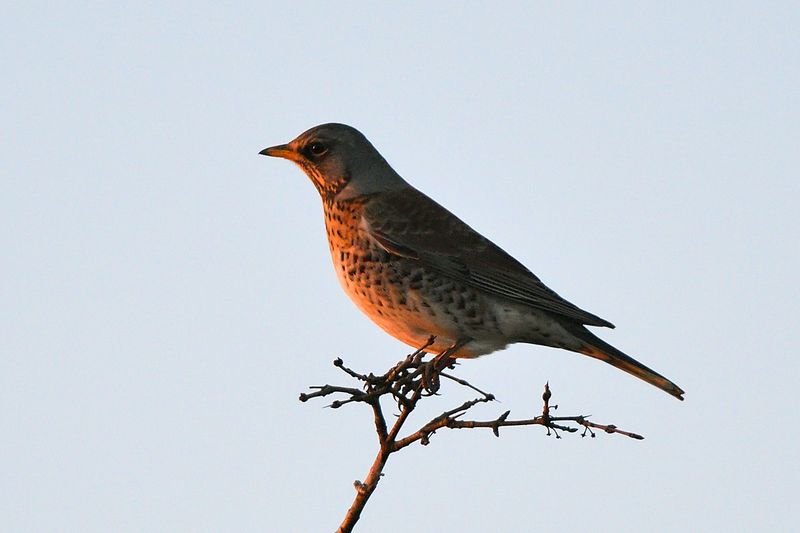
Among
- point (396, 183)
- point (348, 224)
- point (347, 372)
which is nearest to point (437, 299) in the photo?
point (348, 224)

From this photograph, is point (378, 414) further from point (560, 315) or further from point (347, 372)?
point (560, 315)

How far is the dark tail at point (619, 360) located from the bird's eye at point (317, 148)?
2.43m

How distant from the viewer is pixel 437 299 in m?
7.30

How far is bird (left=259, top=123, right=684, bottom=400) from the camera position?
7.25 meters

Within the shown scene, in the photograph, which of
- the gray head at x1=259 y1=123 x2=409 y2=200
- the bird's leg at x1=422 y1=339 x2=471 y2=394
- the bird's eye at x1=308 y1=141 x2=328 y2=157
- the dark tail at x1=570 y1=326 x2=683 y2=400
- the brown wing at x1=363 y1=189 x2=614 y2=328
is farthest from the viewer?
the bird's eye at x1=308 y1=141 x2=328 y2=157

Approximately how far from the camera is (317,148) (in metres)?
8.42

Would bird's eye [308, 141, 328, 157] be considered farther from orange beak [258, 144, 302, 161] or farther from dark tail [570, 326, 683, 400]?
dark tail [570, 326, 683, 400]

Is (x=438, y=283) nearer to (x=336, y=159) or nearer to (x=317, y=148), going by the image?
(x=336, y=159)

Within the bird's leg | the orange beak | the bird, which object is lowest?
the bird's leg

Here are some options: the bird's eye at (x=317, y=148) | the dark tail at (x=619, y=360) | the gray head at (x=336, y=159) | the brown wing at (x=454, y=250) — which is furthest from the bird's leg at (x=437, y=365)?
the bird's eye at (x=317, y=148)

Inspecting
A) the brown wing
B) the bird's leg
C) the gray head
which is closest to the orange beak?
the gray head

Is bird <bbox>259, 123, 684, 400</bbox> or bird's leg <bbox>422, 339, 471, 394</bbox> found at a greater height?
bird <bbox>259, 123, 684, 400</bbox>

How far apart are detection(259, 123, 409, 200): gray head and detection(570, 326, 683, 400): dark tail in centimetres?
196

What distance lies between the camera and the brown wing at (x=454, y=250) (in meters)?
7.52
